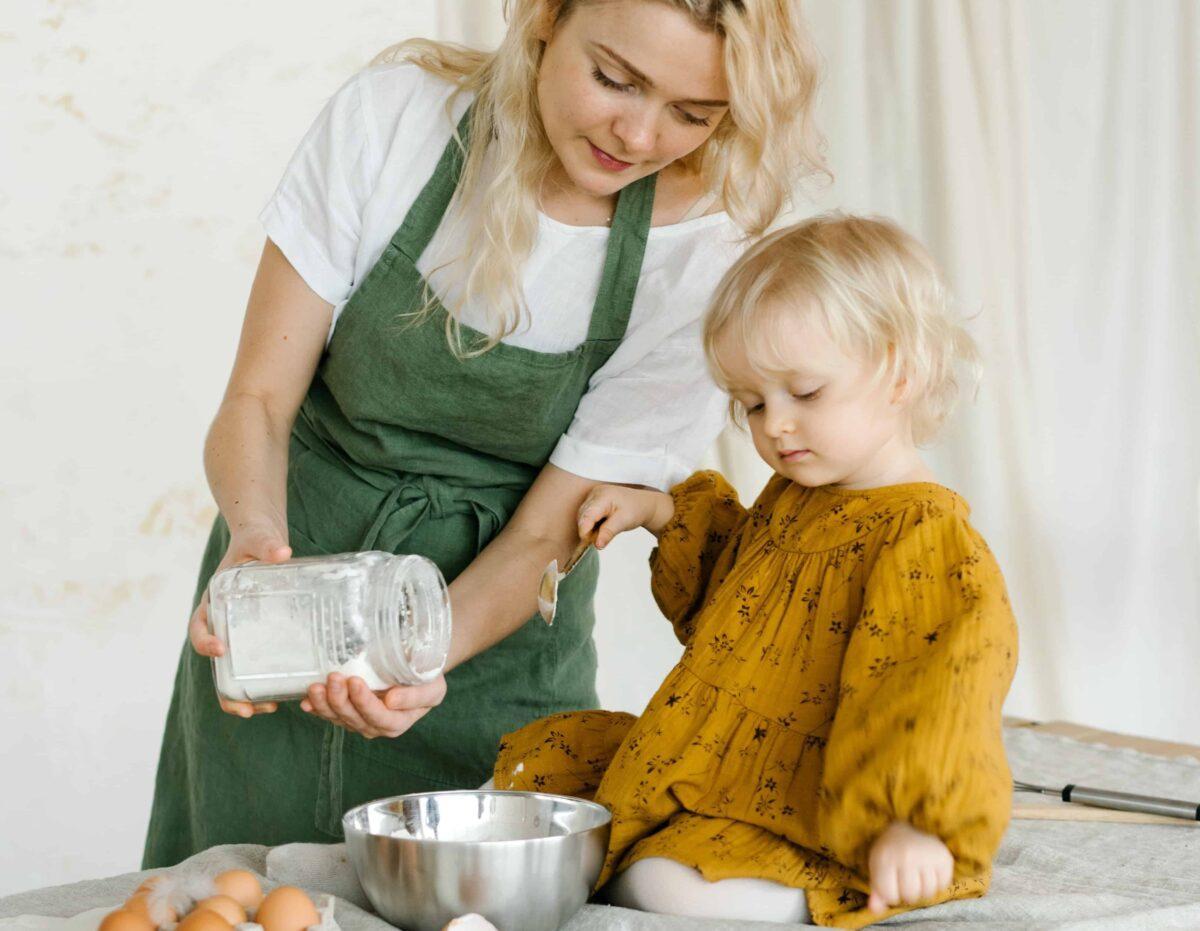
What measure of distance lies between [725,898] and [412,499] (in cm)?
63

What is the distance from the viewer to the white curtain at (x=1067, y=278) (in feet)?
8.82

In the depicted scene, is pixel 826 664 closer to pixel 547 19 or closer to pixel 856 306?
pixel 856 306

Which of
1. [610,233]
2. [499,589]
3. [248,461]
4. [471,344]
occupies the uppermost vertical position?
[610,233]

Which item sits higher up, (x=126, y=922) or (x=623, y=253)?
(x=623, y=253)

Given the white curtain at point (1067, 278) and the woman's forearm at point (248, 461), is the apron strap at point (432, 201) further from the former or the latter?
the white curtain at point (1067, 278)

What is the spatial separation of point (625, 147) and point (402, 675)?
1.69ft

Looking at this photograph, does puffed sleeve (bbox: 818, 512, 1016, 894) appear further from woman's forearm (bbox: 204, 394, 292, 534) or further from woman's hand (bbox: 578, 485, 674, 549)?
woman's forearm (bbox: 204, 394, 292, 534)

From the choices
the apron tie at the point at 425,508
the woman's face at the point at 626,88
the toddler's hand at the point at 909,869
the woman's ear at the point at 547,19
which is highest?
the woman's ear at the point at 547,19

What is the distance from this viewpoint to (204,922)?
33.0 inches

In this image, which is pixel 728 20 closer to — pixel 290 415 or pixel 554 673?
pixel 290 415

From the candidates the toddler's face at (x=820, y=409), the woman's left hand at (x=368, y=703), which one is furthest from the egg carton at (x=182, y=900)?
the toddler's face at (x=820, y=409)

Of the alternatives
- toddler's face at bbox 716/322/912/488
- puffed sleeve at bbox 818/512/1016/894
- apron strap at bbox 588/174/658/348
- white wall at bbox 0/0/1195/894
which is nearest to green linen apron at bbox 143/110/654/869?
apron strap at bbox 588/174/658/348

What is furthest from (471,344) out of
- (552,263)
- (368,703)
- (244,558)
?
(368,703)

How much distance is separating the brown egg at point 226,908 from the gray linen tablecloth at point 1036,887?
0.09 metres
